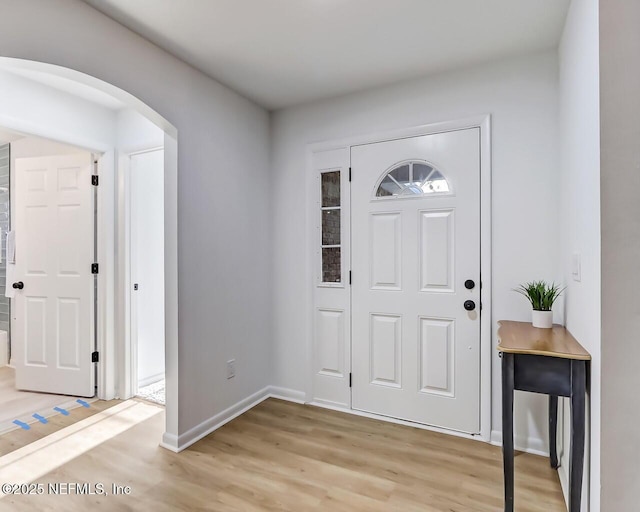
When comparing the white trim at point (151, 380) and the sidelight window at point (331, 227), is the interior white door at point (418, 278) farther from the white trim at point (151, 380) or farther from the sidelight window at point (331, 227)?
the white trim at point (151, 380)

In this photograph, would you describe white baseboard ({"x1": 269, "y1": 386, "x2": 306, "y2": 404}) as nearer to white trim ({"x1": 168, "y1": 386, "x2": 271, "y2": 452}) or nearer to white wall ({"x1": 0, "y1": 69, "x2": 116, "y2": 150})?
white trim ({"x1": 168, "y1": 386, "x2": 271, "y2": 452})

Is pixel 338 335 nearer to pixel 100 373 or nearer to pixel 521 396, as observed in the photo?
pixel 521 396

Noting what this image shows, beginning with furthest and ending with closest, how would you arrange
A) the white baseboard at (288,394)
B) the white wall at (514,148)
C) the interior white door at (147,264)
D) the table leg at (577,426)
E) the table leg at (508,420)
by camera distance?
the interior white door at (147,264) < the white baseboard at (288,394) < the white wall at (514,148) < the table leg at (508,420) < the table leg at (577,426)

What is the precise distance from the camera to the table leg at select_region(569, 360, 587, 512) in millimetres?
1436

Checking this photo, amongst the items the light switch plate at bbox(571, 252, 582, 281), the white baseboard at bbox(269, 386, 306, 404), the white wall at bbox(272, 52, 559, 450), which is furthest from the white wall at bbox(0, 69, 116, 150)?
the light switch plate at bbox(571, 252, 582, 281)

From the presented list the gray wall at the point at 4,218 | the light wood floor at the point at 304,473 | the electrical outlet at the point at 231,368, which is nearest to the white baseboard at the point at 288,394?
the light wood floor at the point at 304,473

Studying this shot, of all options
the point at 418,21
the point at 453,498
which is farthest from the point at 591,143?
the point at 453,498

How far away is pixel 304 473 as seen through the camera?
2047 mm

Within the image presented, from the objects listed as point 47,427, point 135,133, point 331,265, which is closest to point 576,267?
point 331,265

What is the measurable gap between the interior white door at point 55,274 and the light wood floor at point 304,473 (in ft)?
3.48

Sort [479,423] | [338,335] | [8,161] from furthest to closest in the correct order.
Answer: [8,161] < [338,335] < [479,423]

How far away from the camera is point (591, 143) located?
1.38m

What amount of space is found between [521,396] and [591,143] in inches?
62.1

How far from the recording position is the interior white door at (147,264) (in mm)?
3188
